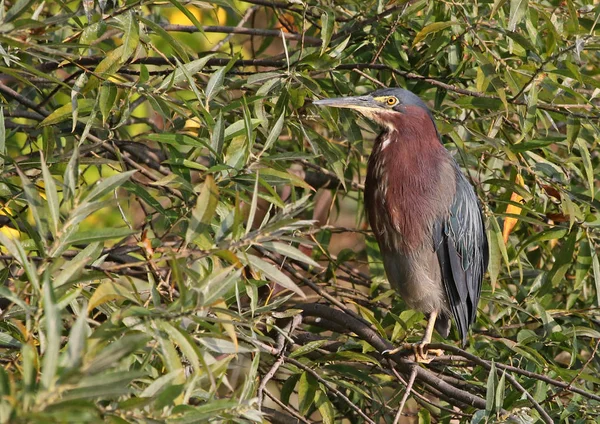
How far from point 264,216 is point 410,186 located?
0.82m

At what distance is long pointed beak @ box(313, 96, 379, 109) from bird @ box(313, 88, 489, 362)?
7 cm

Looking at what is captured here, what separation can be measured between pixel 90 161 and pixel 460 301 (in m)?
1.94

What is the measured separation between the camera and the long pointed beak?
311 cm

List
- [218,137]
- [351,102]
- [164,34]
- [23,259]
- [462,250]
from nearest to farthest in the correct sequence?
[23,259]
[218,137]
[164,34]
[351,102]
[462,250]

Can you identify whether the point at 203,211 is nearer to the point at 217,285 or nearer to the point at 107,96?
the point at 217,285

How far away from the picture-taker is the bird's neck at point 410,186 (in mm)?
3723

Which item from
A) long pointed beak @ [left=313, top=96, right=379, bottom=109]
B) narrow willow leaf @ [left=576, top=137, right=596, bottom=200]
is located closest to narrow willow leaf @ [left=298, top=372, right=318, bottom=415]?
long pointed beak @ [left=313, top=96, right=379, bottom=109]

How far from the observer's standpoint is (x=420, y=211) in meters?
3.72

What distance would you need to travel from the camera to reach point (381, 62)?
11.9 ft

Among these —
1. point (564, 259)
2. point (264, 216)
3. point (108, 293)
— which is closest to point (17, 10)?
point (108, 293)

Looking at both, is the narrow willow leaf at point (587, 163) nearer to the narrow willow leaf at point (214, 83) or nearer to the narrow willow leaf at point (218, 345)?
the narrow willow leaf at point (214, 83)

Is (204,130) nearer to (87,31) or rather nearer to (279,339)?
(87,31)

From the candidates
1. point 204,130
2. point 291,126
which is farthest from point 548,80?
point 204,130

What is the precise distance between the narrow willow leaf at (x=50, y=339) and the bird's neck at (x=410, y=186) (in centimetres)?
238
